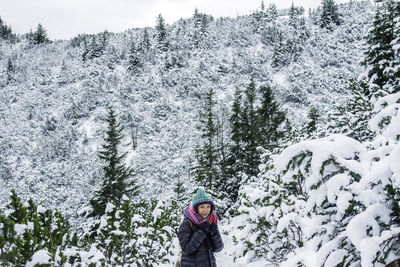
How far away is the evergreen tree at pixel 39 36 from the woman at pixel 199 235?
3048 inches

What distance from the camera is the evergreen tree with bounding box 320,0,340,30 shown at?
52.4 meters

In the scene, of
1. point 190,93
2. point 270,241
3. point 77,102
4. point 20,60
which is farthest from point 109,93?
point 270,241

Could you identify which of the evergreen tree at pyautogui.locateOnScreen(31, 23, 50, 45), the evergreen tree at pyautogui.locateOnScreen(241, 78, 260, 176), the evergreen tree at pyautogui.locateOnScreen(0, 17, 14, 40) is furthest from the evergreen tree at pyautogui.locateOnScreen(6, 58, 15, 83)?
the evergreen tree at pyautogui.locateOnScreen(241, 78, 260, 176)

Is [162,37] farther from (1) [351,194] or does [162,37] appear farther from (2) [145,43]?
(1) [351,194]

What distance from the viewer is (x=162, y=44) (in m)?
54.8

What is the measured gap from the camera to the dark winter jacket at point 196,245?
3553mm

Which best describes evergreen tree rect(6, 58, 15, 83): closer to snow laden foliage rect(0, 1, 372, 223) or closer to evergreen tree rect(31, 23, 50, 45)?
snow laden foliage rect(0, 1, 372, 223)

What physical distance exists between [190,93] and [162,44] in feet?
55.7

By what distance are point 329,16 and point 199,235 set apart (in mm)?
60026

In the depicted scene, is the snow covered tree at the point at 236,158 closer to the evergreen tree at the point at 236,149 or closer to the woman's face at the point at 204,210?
the evergreen tree at the point at 236,149

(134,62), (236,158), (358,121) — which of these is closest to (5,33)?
(134,62)

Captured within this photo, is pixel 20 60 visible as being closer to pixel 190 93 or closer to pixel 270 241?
pixel 190 93

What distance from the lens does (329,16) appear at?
52.7 metres

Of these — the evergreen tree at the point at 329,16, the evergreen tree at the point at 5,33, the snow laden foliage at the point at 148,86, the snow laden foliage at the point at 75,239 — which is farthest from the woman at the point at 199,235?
the evergreen tree at the point at 5,33
